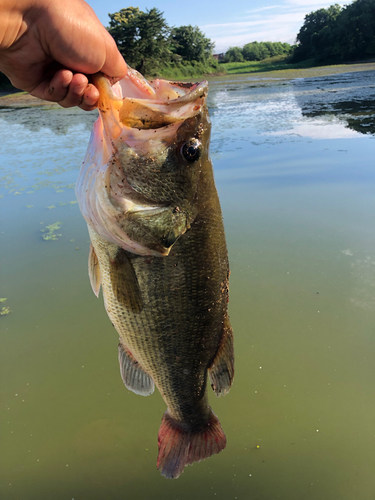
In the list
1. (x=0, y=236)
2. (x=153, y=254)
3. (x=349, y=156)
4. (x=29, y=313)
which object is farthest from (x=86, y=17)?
(x=349, y=156)

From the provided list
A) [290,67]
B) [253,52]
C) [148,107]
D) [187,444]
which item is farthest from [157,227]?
[253,52]

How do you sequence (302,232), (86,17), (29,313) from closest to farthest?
(86,17)
(29,313)
(302,232)

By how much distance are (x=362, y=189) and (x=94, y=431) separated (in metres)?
4.50

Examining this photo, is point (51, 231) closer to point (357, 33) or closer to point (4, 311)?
point (4, 311)

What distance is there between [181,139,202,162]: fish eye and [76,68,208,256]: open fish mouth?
0.05 metres

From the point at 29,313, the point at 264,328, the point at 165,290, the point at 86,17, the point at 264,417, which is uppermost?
the point at 86,17

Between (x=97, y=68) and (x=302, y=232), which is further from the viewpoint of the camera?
(x=302, y=232)

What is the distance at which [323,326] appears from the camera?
298cm

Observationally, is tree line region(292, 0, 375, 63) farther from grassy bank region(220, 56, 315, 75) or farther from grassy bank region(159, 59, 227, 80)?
grassy bank region(159, 59, 227, 80)

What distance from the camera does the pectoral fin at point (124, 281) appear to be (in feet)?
5.16

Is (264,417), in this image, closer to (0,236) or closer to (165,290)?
(165,290)

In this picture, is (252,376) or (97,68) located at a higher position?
(97,68)

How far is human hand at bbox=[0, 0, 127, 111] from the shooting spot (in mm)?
1418

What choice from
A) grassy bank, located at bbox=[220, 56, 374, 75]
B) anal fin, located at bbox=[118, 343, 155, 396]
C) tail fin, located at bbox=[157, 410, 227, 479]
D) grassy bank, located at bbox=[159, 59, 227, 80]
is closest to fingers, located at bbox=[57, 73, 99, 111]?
anal fin, located at bbox=[118, 343, 155, 396]
